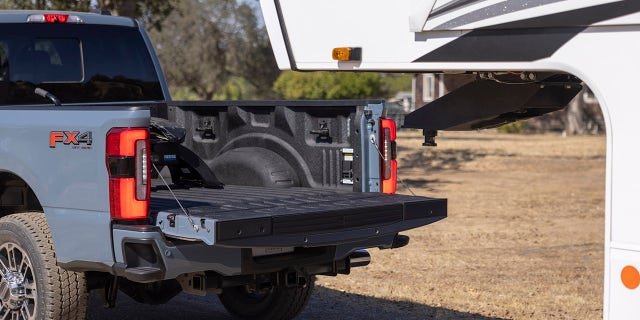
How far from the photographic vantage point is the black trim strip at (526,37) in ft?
15.2

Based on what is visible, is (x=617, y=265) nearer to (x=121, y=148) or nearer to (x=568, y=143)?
(x=121, y=148)

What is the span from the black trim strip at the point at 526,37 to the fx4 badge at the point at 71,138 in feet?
5.93

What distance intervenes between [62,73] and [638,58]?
455 centimetres

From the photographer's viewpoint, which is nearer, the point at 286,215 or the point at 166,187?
the point at 286,215

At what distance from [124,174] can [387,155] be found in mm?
1763

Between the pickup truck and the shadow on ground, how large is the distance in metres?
0.51

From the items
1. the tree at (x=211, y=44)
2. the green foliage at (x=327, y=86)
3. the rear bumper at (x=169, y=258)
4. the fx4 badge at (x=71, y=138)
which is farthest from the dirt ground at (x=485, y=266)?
the tree at (x=211, y=44)

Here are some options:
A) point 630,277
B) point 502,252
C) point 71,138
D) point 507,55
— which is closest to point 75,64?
point 71,138

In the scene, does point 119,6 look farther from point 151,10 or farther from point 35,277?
point 35,277

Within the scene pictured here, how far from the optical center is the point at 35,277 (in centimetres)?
599

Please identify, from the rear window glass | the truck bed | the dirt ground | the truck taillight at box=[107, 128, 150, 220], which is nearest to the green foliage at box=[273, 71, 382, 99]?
the dirt ground

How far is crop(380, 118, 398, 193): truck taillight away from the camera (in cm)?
657

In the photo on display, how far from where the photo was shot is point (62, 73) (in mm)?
7727

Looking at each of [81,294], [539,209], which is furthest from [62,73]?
[539,209]
